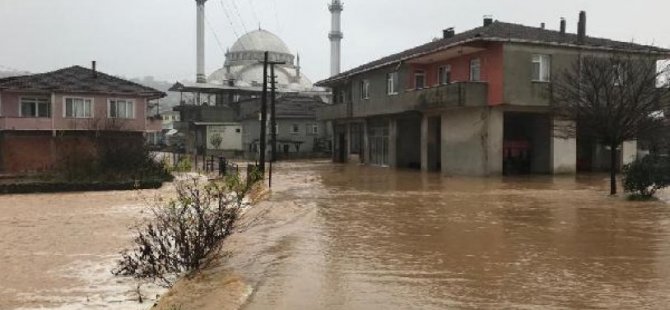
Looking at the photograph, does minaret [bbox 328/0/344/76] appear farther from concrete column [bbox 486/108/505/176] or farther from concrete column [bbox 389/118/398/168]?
concrete column [bbox 486/108/505/176]

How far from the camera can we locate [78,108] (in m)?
42.5

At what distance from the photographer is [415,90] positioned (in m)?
35.7

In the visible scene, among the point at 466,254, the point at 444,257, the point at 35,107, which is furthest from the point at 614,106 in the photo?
the point at 35,107

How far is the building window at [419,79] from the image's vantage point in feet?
126

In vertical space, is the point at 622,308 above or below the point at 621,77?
below

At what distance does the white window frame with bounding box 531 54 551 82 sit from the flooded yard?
10681 millimetres

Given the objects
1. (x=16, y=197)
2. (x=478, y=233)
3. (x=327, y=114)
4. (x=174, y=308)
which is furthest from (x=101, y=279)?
(x=327, y=114)

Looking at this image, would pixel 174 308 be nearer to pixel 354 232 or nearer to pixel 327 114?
pixel 354 232

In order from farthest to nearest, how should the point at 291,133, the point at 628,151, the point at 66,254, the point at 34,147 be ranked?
the point at 291,133
the point at 34,147
the point at 628,151
the point at 66,254

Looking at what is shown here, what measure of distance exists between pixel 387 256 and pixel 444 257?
965 mm

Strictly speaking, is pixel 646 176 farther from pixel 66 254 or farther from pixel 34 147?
pixel 34 147

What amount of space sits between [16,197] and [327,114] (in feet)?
93.6

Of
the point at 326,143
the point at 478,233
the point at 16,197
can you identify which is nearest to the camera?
the point at 478,233

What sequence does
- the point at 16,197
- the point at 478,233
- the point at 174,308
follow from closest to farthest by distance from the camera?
the point at 174,308 → the point at 478,233 → the point at 16,197
